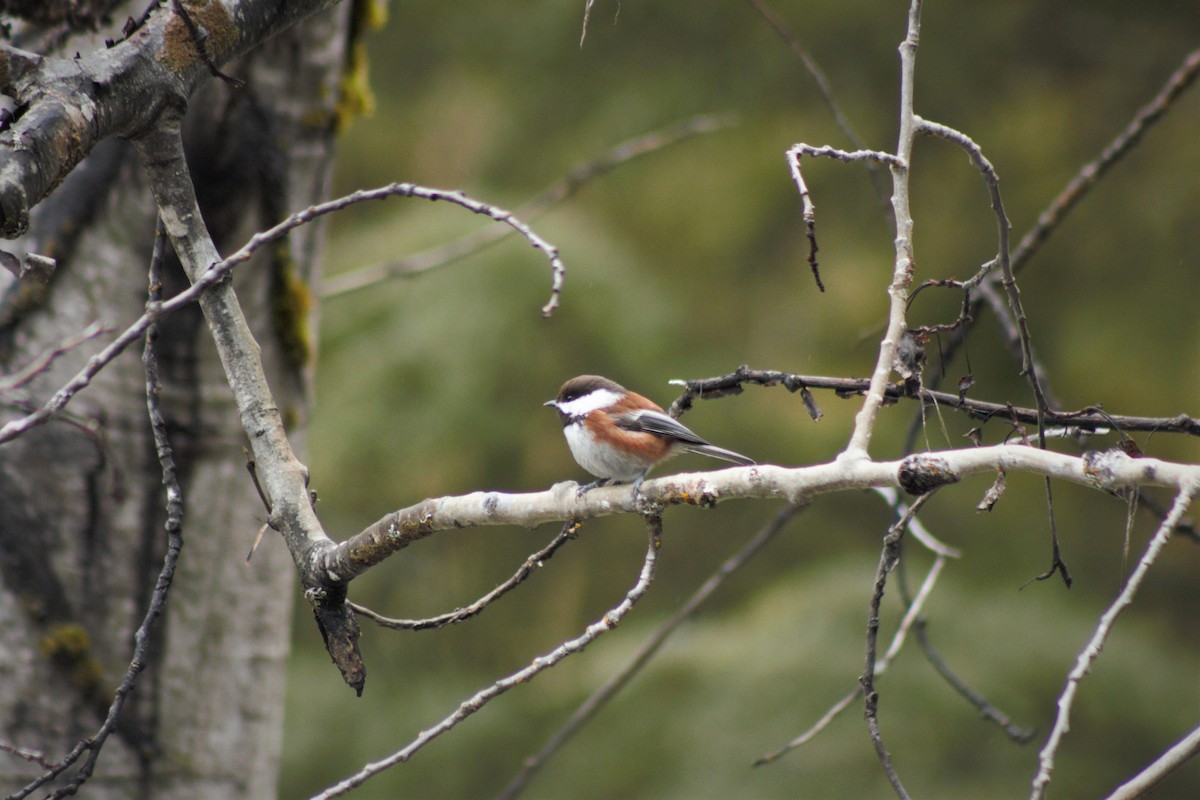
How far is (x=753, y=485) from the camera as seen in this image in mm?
1460

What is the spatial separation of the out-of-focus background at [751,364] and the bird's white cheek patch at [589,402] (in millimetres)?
1995

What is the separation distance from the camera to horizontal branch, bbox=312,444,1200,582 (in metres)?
1.20

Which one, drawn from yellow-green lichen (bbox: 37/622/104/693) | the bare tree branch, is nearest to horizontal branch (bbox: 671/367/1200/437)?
the bare tree branch

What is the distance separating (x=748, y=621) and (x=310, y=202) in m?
3.39

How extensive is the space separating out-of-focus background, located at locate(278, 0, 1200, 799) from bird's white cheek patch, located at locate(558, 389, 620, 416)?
6.55 feet

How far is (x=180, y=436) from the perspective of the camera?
2561 millimetres

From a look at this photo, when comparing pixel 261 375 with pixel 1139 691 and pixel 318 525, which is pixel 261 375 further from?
pixel 1139 691

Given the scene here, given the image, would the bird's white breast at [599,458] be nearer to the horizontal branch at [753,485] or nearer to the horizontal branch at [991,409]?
the horizontal branch at [991,409]

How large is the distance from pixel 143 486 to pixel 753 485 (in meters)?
1.72

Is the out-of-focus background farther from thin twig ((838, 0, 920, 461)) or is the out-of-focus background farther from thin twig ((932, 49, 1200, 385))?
thin twig ((838, 0, 920, 461))

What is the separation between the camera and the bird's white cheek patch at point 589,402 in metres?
2.89

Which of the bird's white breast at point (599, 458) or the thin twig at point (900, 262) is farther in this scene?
the bird's white breast at point (599, 458)

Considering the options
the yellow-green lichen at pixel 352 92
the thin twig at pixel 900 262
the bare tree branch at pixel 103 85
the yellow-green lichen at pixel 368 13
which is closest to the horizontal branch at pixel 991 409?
the thin twig at pixel 900 262

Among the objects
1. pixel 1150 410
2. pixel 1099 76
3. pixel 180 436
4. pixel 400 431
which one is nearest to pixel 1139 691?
pixel 1150 410
